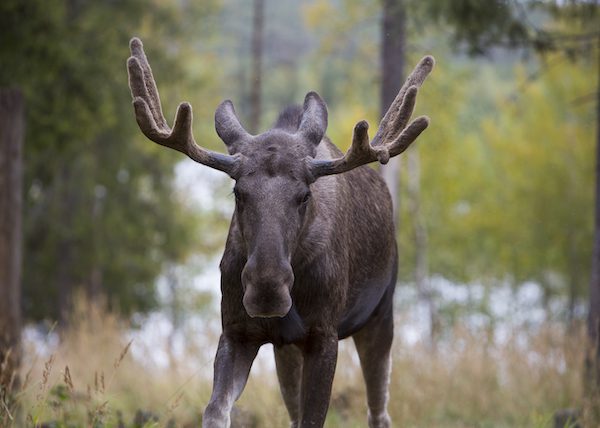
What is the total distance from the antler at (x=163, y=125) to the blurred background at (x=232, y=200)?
108 centimetres

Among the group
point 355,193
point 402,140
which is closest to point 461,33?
point 355,193

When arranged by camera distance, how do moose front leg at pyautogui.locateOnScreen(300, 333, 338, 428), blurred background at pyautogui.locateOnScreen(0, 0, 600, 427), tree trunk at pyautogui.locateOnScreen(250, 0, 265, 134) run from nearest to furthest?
moose front leg at pyautogui.locateOnScreen(300, 333, 338, 428)
blurred background at pyautogui.locateOnScreen(0, 0, 600, 427)
tree trunk at pyautogui.locateOnScreen(250, 0, 265, 134)

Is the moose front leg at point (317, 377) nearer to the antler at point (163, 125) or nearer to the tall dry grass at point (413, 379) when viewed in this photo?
the antler at point (163, 125)

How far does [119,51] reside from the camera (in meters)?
15.9

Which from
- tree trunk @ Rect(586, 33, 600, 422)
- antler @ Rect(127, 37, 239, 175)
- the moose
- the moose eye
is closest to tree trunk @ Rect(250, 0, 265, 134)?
tree trunk @ Rect(586, 33, 600, 422)

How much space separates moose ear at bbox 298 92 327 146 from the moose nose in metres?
0.93

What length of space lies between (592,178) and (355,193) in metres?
18.7

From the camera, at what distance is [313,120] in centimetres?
503

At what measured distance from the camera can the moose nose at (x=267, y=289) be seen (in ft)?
13.8

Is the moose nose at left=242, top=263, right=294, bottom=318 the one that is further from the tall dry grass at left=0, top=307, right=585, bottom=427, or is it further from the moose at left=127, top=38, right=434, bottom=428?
the tall dry grass at left=0, top=307, right=585, bottom=427

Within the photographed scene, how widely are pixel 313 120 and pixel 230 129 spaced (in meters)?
0.44

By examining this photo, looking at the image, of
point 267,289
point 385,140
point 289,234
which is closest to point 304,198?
point 289,234

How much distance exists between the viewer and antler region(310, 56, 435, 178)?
4703 mm

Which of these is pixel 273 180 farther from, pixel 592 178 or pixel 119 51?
pixel 592 178
